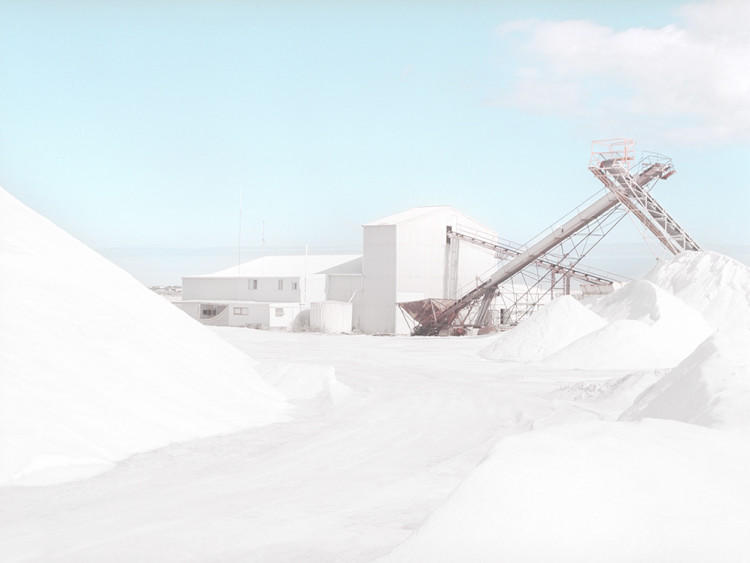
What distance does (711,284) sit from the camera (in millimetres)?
24922

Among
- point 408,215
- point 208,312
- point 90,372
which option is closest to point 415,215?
point 408,215

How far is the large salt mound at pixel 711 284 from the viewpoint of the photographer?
23688 mm

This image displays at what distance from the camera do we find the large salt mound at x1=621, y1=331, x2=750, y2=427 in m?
8.28

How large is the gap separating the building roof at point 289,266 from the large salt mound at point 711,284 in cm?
1545

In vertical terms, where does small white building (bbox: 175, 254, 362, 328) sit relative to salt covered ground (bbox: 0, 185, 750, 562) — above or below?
below

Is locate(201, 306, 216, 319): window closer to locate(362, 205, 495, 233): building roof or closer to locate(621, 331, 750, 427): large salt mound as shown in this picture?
locate(362, 205, 495, 233): building roof

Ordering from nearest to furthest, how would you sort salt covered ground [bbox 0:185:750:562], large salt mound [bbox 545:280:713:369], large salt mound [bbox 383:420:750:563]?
1. large salt mound [bbox 383:420:750:563]
2. salt covered ground [bbox 0:185:750:562]
3. large salt mound [bbox 545:280:713:369]

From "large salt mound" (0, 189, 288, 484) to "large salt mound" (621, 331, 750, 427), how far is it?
571 cm

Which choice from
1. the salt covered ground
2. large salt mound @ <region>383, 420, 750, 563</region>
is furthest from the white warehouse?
large salt mound @ <region>383, 420, 750, 563</region>

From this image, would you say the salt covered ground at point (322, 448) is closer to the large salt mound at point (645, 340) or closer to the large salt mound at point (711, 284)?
the large salt mound at point (645, 340)

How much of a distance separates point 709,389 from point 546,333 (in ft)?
41.3

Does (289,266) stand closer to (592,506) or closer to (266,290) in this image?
(266,290)

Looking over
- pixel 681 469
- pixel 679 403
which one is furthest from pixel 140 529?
pixel 679 403

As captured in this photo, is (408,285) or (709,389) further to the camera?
(408,285)
